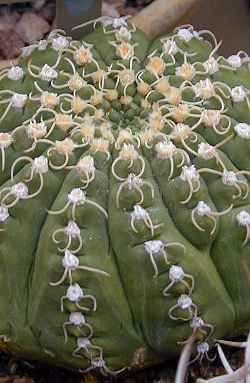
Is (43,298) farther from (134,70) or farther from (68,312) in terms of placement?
(134,70)

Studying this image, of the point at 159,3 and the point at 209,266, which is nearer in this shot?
the point at 209,266

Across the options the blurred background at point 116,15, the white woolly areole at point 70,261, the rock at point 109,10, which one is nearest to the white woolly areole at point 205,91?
the white woolly areole at point 70,261

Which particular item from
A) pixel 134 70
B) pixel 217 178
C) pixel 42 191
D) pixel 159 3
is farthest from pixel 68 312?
pixel 159 3

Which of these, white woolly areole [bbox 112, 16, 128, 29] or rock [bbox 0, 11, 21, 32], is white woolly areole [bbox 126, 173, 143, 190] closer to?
white woolly areole [bbox 112, 16, 128, 29]

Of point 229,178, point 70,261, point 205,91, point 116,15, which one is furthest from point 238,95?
point 116,15

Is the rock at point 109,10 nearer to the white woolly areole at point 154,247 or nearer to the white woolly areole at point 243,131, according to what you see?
the white woolly areole at point 243,131

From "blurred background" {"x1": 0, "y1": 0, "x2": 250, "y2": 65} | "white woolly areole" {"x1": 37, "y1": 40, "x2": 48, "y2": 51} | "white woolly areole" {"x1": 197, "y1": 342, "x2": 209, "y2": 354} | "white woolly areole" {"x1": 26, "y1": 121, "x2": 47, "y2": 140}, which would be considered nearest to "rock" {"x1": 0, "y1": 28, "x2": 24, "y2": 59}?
"blurred background" {"x1": 0, "y1": 0, "x2": 250, "y2": 65}
